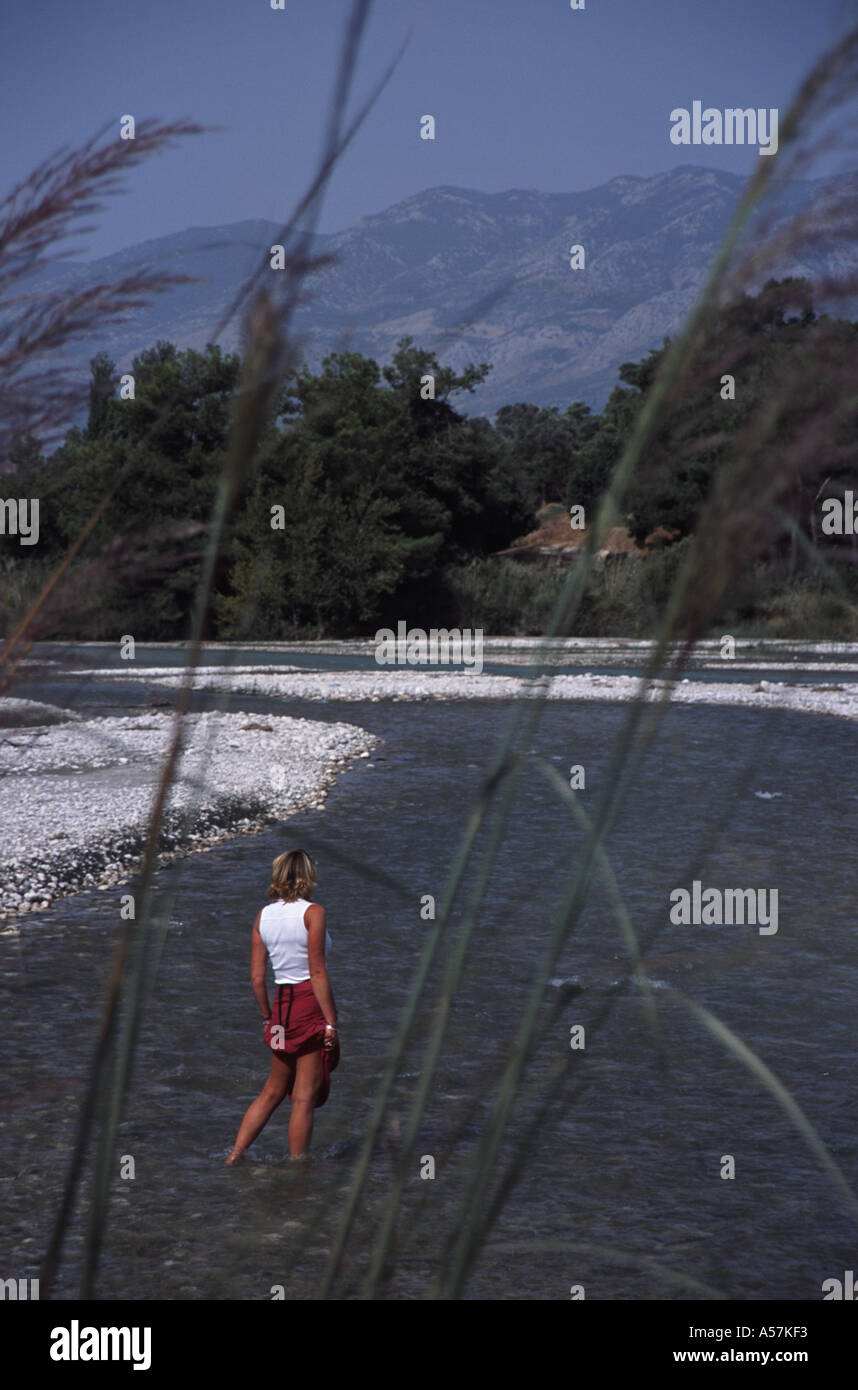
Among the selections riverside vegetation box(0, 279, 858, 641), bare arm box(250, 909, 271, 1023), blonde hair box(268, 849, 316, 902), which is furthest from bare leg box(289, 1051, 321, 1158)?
riverside vegetation box(0, 279, 858, 641)

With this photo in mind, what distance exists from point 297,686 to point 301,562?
1784cm

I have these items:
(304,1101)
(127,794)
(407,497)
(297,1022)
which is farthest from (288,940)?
(407,497)

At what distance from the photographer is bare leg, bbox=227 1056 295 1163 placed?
203 inches

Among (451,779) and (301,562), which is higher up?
(301,562)

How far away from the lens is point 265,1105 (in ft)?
17.1

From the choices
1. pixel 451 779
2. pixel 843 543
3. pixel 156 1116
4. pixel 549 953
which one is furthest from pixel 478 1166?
pixel 451 779

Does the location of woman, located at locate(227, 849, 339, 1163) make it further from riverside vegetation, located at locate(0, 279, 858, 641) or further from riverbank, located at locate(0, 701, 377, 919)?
riverbank, located at locate(0, 701, 377, 919)

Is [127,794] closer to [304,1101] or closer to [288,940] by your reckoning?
[304,1101]

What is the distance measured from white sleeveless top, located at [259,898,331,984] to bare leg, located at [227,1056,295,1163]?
337 millimetres

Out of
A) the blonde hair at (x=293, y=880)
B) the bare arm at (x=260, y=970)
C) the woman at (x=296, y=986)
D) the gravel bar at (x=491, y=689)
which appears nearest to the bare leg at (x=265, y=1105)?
the woman at (x=296, y=986)

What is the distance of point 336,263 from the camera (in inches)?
49.8

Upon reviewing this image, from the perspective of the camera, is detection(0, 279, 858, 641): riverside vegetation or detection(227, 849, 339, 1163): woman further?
detection(227, 849, 339, 1163): woman

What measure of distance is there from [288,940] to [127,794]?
9.19 metres

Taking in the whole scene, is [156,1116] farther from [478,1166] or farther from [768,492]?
[768,492]
